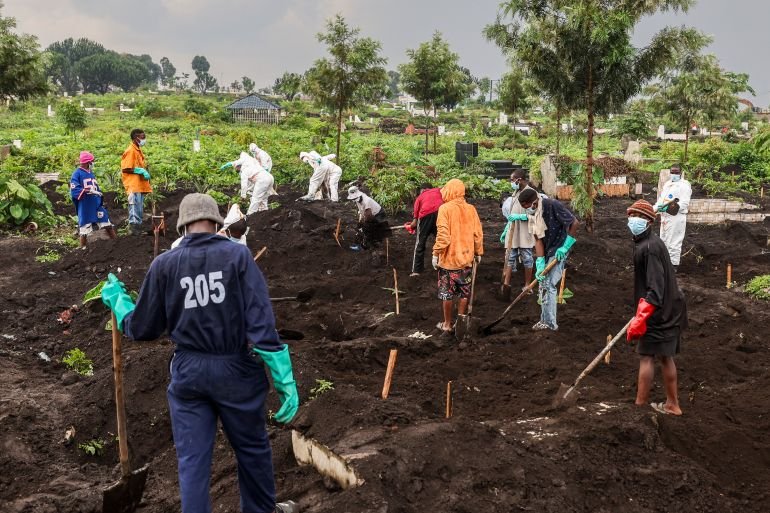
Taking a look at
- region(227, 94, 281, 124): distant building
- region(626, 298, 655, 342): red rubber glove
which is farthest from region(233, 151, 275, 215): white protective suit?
region(227, 94, 281, 124): distant building

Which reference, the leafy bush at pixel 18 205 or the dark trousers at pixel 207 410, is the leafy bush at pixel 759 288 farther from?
the leafy bush at pixel 18 205

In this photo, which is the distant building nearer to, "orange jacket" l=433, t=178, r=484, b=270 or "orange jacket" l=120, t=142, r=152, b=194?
"orange jacket" l=120, t=142, r=152, b=194

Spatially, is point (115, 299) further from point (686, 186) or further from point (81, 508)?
point (686, 186)

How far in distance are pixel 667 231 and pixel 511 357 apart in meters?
5.09

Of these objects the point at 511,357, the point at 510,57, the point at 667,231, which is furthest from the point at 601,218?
the point at 511,357

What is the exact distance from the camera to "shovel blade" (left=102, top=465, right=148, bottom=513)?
4250 millimetres

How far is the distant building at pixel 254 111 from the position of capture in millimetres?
47094

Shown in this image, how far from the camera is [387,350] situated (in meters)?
7.22

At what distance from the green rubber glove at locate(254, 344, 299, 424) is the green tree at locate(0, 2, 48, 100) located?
1749 centimetres

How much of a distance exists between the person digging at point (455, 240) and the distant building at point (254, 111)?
4030 cm

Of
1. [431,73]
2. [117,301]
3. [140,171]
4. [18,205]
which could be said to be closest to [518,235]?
[117,301]

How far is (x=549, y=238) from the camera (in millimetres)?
7824

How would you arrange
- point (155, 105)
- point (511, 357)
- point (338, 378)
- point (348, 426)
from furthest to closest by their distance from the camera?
1. point (155, 105)
2. point (511, 357)
3. point (338, 378)
4. point (348, 426)

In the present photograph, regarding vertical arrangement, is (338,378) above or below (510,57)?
below
